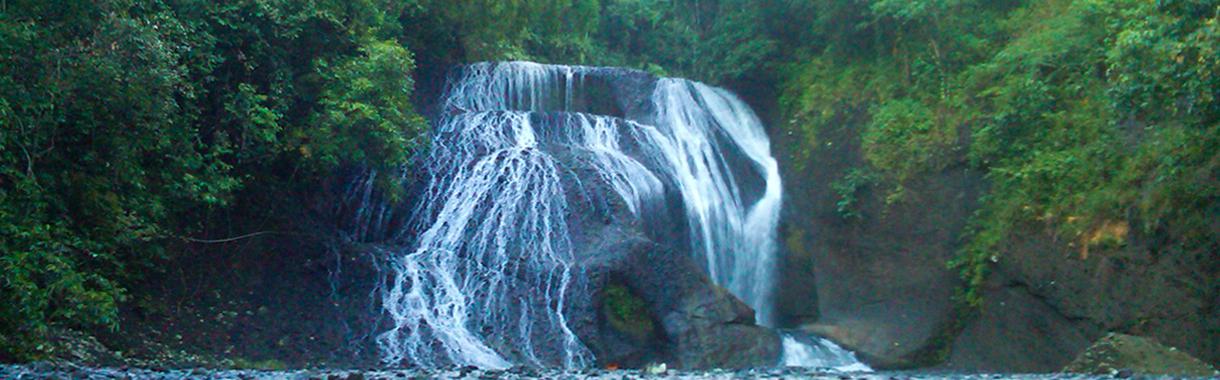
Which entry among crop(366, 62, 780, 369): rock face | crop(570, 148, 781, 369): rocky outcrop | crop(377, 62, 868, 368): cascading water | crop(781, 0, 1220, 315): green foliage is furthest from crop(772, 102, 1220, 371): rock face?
crop(570, 148, 781, 369): rocky outcrop

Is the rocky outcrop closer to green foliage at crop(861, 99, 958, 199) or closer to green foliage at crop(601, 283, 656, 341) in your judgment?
green foliage at crop(601, 283, 656, 341)

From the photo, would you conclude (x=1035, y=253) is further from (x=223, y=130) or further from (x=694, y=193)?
(x=223, y=130)

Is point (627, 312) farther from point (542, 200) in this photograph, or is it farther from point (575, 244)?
point (542, 200)

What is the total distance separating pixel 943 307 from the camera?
15852 millimetres

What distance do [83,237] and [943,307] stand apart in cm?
1184

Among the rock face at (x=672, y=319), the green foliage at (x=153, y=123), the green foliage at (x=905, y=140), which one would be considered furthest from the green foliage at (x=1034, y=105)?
the green foliage at (x=153, y=123)

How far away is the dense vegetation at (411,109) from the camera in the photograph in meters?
10.7

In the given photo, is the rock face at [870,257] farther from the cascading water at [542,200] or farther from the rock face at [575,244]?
the rock face at [575,244]

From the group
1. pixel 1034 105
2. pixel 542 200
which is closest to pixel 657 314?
pixel 542 200

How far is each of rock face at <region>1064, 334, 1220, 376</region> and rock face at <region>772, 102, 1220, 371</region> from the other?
2.21m

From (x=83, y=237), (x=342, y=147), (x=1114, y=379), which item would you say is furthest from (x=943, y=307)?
(x=83, y=237)

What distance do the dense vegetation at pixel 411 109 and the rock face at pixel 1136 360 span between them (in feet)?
8.65

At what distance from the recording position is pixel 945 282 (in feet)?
52.5

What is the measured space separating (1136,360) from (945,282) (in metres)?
A: 5.74
